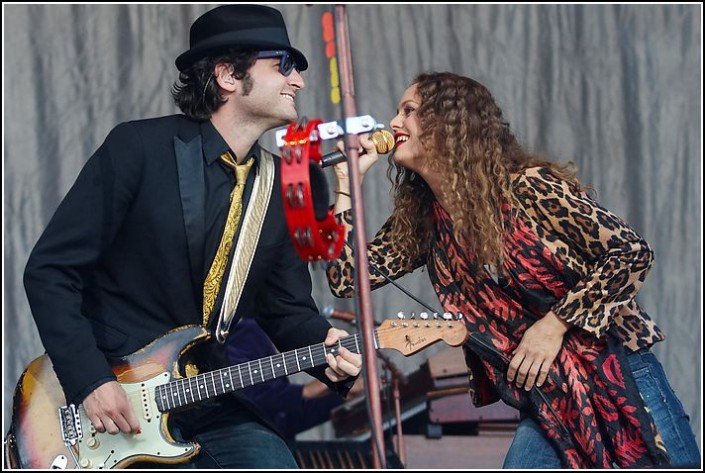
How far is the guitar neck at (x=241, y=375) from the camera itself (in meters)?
3.88

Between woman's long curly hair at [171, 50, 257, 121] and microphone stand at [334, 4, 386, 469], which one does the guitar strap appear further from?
microphone stand at [334, 4, 386, 469]

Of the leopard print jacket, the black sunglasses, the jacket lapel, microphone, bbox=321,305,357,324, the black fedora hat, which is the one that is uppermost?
the black fedora hat

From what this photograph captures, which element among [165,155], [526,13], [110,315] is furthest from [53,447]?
[526,13]

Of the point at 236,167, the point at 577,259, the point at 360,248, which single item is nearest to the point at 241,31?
the point at 236,167

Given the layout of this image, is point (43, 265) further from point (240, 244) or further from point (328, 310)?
point (328, 310)

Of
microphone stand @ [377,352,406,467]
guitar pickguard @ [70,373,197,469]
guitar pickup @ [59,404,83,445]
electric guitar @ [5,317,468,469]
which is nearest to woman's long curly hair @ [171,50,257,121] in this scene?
electric guitar @ [5,317,468,469]

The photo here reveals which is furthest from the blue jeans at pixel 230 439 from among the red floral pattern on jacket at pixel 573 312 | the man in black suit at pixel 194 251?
the red floral pattern on jacket at pixel 573 312

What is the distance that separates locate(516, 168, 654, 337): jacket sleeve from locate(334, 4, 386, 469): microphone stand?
115 centimetres

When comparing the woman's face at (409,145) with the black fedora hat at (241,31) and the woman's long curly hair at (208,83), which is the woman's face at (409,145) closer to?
the black fedora hat at (241,31)

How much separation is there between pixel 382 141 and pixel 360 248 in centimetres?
94

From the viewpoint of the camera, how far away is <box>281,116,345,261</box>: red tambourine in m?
3.06

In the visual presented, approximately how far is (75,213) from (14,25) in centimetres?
251

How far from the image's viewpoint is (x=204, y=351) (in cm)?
404

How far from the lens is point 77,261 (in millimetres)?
3797
